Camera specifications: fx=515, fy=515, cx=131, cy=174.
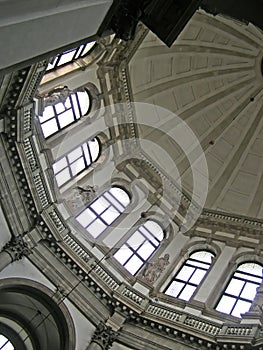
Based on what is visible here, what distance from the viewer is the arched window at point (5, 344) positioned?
1696 cm

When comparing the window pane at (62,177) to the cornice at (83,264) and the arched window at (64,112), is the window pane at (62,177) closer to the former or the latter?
the arched window at (64,112)

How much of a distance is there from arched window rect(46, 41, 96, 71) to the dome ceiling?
11.7 ft

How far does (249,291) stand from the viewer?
1886 centimetres

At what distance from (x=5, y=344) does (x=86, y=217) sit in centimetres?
559

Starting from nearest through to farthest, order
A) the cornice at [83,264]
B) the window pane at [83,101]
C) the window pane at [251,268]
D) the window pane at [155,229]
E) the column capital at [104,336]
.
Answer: the column capital at [104,336], the cornice at [83,264], the window pane at [251,268], the window pane at [83,101], the window pane at [155,229]

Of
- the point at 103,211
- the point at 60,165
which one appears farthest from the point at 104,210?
the point at 60,165

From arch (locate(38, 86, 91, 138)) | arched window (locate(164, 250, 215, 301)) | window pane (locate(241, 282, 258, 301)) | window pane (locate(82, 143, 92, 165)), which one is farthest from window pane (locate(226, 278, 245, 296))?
arch (locate(38, 86, 91, 138))

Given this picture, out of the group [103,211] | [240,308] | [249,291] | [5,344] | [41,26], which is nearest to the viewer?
[41,26]

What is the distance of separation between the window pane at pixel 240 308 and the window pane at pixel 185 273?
7.92 ft

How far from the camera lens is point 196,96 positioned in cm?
2748

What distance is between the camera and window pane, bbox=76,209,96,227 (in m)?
19.9

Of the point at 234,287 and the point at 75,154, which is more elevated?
the point at 75,154

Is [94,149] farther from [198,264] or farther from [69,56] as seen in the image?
[198,264]

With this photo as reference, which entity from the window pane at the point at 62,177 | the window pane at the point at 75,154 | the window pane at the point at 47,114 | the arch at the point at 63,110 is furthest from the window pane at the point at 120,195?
the window pane at the point at 47,114
